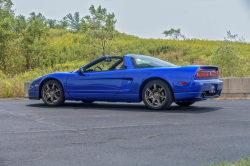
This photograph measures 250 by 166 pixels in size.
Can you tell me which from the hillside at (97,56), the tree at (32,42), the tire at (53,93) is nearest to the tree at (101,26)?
the hillside at (97,56)

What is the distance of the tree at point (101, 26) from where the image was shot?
23422mm

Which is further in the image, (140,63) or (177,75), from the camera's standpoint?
(140,63)

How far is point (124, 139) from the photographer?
188 inches

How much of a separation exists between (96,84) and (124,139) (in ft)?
13.4

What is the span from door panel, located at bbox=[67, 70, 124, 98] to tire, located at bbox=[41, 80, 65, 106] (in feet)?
1.11

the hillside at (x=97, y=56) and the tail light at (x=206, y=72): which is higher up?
the hillside at (x=97, y=56)

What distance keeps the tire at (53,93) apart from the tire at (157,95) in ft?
8.51

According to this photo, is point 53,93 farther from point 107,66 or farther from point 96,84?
point 107,66

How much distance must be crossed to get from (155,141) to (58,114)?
12.0 feet

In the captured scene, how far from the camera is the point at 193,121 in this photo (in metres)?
6.39

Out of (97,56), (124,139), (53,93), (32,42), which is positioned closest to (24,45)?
(32,42)

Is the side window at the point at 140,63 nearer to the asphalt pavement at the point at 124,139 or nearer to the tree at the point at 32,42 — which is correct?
the asphalt pavement at the point at 124,139

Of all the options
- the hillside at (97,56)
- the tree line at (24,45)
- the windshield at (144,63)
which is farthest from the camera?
the tree line at (24,45)

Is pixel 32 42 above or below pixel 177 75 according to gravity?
above
